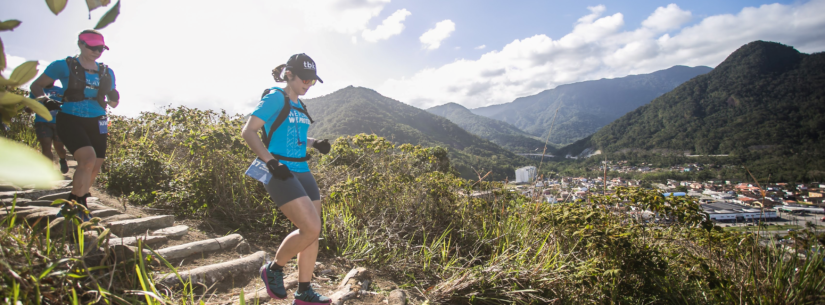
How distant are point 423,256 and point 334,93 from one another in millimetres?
118250

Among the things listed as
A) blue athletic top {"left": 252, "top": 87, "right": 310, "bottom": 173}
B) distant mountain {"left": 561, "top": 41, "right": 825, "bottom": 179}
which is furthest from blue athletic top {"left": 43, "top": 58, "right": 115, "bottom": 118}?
distant mountain {"left": 561, "top": 41, "right": 825, "bottom": 179}

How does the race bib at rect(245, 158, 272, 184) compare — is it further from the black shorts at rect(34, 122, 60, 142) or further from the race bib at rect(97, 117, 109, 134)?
the black shorts at rect(34, 122, 60, 142)

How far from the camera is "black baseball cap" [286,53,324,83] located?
95.1 inches

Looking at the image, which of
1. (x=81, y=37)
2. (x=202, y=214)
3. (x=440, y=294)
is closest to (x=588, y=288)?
(x=440, y=294)

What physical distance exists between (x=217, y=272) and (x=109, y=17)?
2.43 metres

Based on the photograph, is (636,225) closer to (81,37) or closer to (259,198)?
(259,198)

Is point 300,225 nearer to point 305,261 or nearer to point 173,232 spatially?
point 305,261

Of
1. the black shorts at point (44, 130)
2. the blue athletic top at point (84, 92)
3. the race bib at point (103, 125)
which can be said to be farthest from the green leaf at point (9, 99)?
the black shorts at point (44, 130)

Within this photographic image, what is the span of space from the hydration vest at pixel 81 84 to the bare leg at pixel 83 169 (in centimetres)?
45

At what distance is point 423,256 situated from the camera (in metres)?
3.40

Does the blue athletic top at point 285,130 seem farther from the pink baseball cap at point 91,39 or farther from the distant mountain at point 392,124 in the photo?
the distant mountain at point 392,124

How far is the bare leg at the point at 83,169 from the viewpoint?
8.95ft

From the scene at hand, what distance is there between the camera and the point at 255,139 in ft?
6.95

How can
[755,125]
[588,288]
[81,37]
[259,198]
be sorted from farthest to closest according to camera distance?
[755,125] < [259,198] < [81,37] < [588,288]
